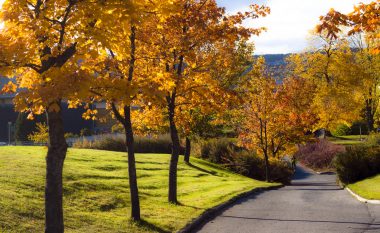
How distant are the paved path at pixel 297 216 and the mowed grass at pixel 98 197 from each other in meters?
0.91

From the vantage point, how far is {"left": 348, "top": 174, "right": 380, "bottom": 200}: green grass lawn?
59.8 ft

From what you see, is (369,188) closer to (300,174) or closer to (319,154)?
(300,174)

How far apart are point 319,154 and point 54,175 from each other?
39.8 meters

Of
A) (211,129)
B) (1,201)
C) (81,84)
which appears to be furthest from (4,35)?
(211,129)

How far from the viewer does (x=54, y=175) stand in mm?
8594

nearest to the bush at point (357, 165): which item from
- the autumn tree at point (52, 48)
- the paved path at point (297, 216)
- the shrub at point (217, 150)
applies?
the paved path at point (297, 216)

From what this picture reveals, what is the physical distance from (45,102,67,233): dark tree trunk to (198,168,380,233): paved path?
460cm

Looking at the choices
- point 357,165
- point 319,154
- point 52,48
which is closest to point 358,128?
point 319,154

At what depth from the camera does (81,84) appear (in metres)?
7.78

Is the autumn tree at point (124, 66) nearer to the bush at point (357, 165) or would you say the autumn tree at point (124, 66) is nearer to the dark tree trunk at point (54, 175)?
the dark tree trunk at point (54, 175)

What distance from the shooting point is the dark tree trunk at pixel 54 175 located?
8.59 metres

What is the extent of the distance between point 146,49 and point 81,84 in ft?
22.5

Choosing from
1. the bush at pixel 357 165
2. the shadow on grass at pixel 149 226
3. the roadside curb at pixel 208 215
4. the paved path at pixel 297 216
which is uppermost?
the bush at pixel 357 165

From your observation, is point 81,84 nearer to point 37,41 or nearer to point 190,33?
point 37,41
